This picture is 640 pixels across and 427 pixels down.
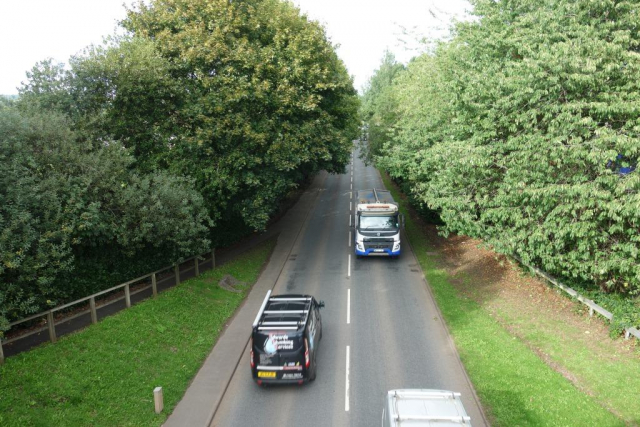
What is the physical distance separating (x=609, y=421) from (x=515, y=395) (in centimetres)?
209

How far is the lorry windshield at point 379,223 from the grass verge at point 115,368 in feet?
31.5

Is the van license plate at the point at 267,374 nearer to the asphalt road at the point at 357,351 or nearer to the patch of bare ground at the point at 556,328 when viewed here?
the asphalt road at the point at 357,351

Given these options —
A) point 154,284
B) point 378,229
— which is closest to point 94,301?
point 154,284

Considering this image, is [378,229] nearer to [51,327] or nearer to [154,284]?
[154,284]

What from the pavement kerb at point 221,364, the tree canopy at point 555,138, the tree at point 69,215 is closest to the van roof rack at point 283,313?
the pavement kerb at point 221,364

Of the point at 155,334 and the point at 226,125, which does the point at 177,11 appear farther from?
the point at 155,334

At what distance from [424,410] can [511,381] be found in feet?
16.5

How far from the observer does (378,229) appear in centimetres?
2356

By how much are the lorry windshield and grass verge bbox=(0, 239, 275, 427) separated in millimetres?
9609

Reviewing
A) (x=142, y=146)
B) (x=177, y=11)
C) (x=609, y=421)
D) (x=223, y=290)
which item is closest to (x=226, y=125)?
(x=142, y=146)

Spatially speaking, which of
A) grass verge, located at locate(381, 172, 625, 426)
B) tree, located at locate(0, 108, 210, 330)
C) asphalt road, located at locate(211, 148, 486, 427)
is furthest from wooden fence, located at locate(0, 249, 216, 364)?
grass verge, located at locate(381, 172, 625, 426)

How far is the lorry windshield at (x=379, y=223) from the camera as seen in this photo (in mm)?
23625

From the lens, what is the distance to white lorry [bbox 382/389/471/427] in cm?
807

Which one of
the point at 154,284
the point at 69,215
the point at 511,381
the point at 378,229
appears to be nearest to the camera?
the point at 511,381
